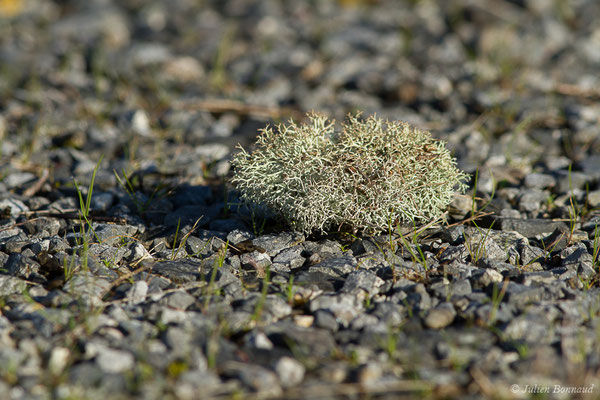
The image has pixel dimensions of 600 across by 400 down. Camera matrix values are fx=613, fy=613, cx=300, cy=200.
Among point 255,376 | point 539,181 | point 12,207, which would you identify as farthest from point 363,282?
point 12,207

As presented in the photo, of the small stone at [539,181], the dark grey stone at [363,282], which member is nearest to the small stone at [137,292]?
the dark grey stone at [363,282]

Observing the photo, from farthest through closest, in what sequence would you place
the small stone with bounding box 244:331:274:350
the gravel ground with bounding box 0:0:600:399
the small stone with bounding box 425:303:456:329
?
1. the small stone with bounding box 425:303:456:329
2. the small stone with bounding box 244:331:274:350
3. the gravel ground with bounding box 0:0:600:399

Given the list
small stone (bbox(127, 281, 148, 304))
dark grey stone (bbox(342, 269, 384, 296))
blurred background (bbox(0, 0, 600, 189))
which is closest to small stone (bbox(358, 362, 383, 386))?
dark grey stone (bbox(342, 269, 384, 296))

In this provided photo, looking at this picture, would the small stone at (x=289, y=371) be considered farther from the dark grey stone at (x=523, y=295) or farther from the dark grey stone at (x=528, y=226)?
the dark grey stone at (x=528, y=226)

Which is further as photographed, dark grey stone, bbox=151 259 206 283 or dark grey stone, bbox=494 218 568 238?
dark grey stone, bbox=494 218 568 238

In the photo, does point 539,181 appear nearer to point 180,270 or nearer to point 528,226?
point 528,226

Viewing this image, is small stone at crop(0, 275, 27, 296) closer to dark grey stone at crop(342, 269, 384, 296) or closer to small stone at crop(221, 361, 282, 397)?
small stone at crop(221, 361, 282, 397)
